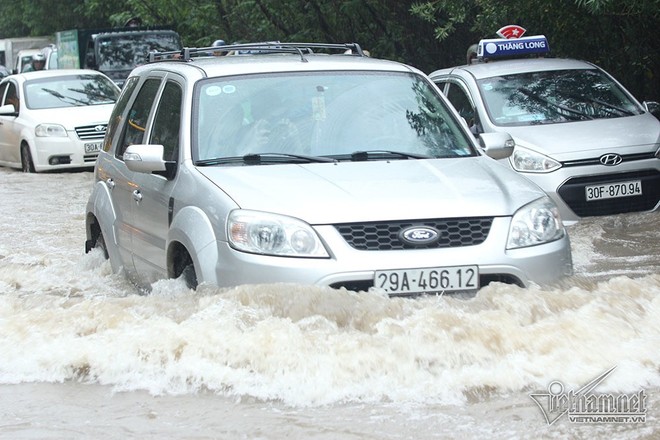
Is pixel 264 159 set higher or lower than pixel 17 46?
higher

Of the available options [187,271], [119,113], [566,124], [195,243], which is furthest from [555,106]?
[195,243]

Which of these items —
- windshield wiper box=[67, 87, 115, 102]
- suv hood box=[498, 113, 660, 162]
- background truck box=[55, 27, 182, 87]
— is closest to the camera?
suv hood box=[498, 113, 660, 162]

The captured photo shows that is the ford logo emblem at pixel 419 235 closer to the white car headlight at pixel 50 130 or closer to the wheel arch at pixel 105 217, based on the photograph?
the wheel arch at pixel 105 217

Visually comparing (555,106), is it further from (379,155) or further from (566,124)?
(379,155)

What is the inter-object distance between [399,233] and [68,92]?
14.2 meters

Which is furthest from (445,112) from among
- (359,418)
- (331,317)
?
(359,418)

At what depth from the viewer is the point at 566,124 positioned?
10.8 m

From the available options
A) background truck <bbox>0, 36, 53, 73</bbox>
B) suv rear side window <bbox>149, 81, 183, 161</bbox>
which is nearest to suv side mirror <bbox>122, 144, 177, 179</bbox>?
suv rear side window <bbox>149, 81, 183, 161</bbox>

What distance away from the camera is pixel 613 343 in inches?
220

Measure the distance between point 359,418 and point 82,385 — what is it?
1.39m

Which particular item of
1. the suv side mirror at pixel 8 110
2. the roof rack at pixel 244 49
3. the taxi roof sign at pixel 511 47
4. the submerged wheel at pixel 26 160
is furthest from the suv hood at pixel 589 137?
→ the suv side mirror at pixel 8 110

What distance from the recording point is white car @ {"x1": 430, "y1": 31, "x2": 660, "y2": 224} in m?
10.1

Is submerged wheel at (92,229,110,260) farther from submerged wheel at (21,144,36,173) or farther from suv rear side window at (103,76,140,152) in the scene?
submerged wheel at (21,144,36,173)

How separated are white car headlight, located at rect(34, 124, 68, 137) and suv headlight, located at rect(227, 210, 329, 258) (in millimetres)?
12599
